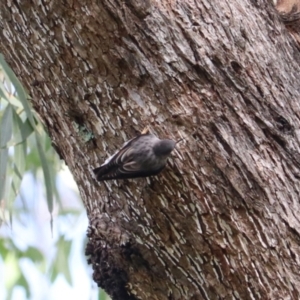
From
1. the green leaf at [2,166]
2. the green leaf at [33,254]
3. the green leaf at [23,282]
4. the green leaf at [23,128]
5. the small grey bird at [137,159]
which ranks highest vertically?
the green leaf at [23,128]

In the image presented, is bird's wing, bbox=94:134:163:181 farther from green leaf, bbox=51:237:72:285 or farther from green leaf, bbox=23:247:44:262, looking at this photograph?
green leaf, bbox=23:247:44:262

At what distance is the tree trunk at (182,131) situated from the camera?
1.23m

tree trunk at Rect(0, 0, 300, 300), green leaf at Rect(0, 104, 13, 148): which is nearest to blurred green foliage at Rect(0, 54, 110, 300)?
green leaf at Rect(0, 104, 13, 148)

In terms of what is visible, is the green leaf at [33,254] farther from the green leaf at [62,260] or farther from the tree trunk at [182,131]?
the tree trunk at [182,131]

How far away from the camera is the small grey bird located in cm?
120

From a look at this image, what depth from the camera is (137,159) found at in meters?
1.27

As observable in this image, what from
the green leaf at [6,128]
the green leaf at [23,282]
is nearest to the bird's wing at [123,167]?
the green leaf at [6,128]

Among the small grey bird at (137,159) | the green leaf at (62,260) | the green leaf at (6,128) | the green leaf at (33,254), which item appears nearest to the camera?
the small grey bird at (137,159)

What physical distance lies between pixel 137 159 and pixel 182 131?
102mm

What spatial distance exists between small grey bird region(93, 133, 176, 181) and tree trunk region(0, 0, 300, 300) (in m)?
0.02

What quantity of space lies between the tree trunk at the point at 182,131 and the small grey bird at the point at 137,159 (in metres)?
0.02

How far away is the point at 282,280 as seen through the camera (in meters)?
1.22

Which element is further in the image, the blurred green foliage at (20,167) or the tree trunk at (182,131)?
the blurred green foliage at (20,167)

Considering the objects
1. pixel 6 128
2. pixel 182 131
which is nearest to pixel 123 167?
pixel 182 131
